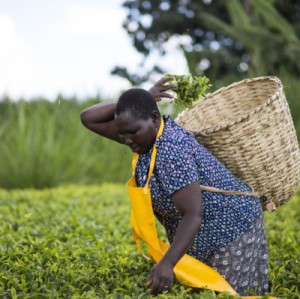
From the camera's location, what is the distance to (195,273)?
3.42 metres

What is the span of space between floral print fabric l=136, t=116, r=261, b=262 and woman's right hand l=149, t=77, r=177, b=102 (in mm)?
204

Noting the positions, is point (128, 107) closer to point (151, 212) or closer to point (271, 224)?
point (151, 212)

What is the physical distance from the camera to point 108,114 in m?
3.57

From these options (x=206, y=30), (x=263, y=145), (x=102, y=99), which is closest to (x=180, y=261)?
(x=263, y=145)

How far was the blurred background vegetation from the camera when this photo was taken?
9164mm

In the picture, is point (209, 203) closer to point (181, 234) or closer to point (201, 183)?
point (201, 183)

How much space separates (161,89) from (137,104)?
0.47 metres

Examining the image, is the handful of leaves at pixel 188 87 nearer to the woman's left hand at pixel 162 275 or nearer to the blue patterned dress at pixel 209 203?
the blue patterned dress at pixel 209 203

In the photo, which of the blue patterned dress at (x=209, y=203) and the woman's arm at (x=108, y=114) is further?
the woman's arm at (x=108, y=114)

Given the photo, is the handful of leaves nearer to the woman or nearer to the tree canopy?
the woman

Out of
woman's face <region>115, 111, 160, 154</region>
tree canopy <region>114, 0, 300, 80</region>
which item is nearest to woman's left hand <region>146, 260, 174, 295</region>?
woman's face <region>115, 111, 160, 154</region>

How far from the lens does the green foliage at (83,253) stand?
352cm

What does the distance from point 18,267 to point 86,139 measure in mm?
6157

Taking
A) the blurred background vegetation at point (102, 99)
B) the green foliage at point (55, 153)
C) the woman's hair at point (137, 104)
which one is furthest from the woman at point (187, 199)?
the green foliage at point (55, 153)
